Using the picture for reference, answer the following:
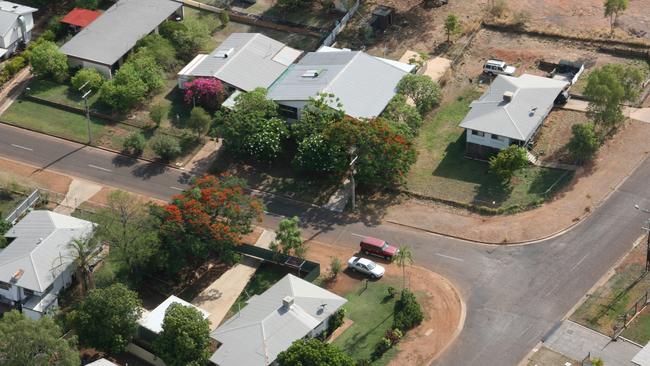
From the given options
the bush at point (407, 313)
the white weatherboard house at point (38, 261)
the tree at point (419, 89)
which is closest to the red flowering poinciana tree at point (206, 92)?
the tree at point (419, 89)

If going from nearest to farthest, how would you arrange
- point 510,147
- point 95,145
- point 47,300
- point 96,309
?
point 96,309
point 47,300
point 510,147
point 95,145

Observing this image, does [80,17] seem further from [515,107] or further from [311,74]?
[515,107]

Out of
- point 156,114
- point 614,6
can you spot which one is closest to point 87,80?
point 156,114

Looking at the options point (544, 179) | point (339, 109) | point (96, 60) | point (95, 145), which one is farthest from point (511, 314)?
point (96, 60)

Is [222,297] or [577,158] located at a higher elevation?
[577,158]

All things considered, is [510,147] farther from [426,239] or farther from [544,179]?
[426,239]
